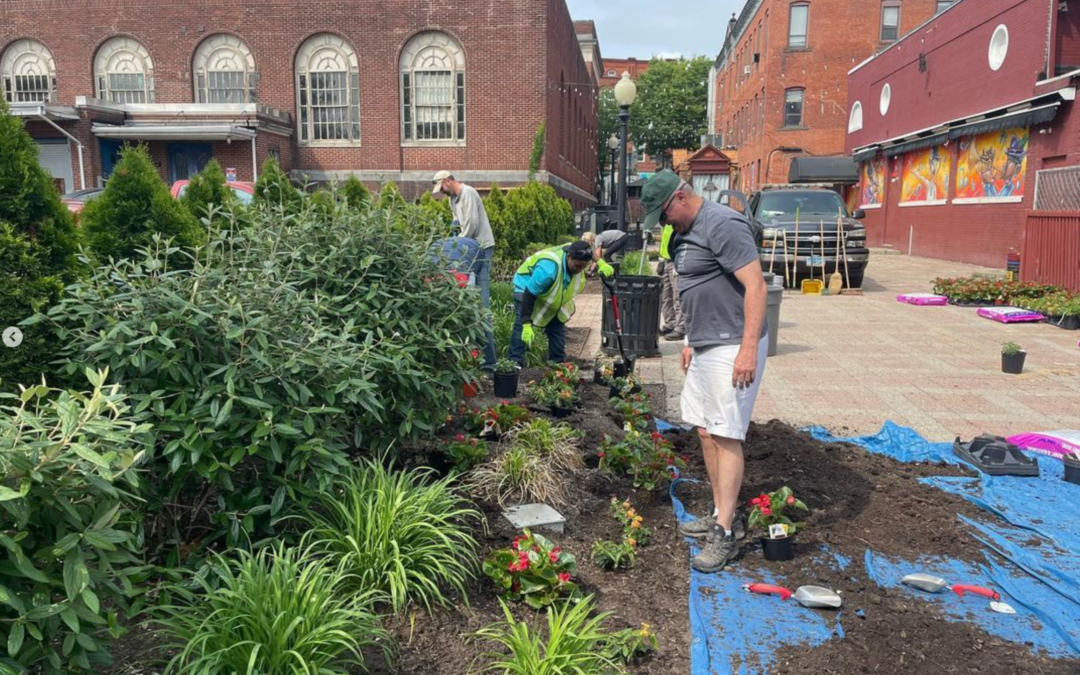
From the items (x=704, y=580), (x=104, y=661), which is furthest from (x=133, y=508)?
(x=704, y=580)

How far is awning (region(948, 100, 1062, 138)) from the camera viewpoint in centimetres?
1681

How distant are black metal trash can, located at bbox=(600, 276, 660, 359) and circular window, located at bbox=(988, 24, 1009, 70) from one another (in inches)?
642

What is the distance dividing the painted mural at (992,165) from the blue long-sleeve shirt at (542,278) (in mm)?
15724

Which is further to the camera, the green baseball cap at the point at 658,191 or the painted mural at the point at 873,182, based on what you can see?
the painted mural at the point at 873,182

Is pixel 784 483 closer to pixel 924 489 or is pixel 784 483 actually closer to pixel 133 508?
pixel 924 489

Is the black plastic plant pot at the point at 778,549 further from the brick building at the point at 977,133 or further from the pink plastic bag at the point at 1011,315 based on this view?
the brick building at the point at 977,133

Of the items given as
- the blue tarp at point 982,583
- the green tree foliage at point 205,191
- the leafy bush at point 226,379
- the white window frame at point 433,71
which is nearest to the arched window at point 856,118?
the white window frame at point 433,71

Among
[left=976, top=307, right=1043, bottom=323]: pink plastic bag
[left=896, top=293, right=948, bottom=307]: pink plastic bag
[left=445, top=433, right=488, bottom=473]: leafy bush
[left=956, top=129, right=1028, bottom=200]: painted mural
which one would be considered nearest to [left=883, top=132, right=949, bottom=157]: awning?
[left=956, top=129, right=1028, bottom=200]: painted mural

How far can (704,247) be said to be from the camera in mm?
4027

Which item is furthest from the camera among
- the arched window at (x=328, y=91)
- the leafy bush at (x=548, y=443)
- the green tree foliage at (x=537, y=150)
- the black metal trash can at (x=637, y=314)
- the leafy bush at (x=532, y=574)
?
the arched window at (x=328, y=91)

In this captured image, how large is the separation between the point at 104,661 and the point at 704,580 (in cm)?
255

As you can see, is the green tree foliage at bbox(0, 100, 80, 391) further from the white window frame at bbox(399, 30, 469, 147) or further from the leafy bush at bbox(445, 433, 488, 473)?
the white window frame at bbox(399, 30, 469, 147)

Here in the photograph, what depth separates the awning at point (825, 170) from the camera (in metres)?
33.1

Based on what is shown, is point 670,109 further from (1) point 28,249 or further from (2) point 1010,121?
(1) point 28,249
